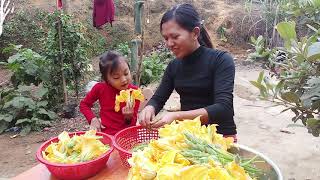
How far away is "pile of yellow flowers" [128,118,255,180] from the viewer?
3.44 ft

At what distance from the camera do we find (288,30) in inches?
59.0

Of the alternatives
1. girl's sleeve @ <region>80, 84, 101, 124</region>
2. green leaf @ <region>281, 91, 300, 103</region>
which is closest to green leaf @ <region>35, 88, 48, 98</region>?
girl's sleeve @ <region>80, 84, 101, 124</region>

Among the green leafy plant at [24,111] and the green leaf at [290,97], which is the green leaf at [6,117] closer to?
the green leafy plant at [24,111]

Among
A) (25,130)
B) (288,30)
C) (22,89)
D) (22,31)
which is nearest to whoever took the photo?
(288,30)

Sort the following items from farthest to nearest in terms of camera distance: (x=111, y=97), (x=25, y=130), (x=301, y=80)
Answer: (x=25, y=130)
(x=111, y=97)
(x=301, y=80)

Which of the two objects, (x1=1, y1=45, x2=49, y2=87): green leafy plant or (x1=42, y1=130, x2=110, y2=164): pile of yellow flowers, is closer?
(x1=42, y1=130, x2=110, y2=164): pile of yellow flowers

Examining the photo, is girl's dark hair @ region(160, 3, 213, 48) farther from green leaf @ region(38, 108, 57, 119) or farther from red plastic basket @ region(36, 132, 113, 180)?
green leaf @ region(38, 108, 57, 119)

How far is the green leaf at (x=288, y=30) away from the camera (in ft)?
4.80

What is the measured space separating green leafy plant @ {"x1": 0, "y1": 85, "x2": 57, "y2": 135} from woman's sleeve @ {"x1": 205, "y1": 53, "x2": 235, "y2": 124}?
3.94 m

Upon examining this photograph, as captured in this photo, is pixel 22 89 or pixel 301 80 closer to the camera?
pixel 301 80

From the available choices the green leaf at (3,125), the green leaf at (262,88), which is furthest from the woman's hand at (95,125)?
the green leaf at (3,125)

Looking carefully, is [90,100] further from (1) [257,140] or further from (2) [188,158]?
(1) [257,140]

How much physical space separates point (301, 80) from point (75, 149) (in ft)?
3.54

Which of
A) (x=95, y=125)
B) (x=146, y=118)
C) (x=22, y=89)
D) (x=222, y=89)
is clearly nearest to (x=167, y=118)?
(x=146, y=118)
